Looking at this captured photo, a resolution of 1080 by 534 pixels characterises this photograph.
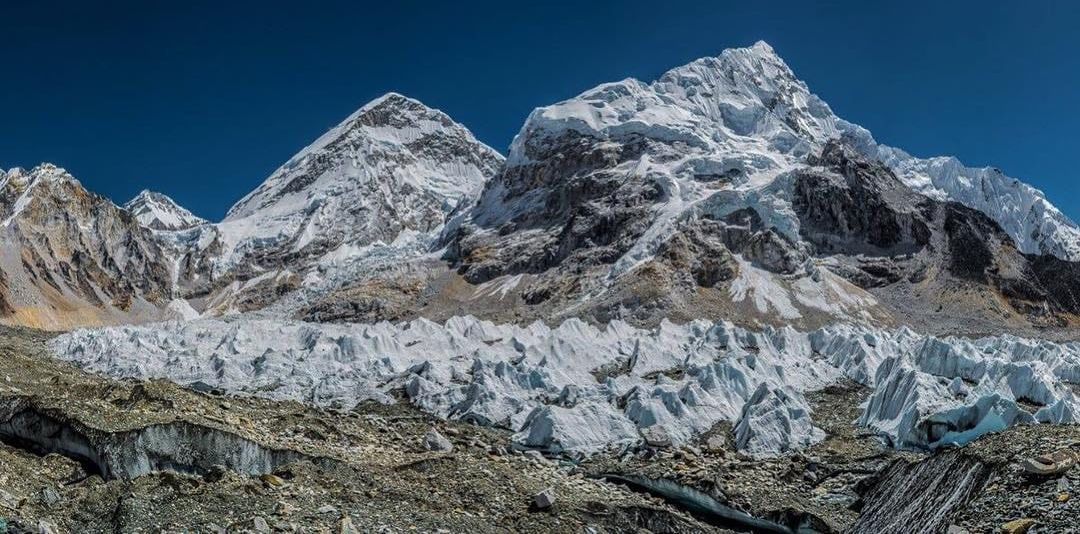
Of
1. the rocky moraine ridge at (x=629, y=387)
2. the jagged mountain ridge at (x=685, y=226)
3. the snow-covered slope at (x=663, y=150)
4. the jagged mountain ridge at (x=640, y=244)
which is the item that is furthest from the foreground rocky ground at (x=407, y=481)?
the snow-covered slope at (x=663, y=150)

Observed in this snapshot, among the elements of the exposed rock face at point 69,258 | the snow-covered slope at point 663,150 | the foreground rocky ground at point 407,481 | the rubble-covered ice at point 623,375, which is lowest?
the foreground rocky ground at point 407,481

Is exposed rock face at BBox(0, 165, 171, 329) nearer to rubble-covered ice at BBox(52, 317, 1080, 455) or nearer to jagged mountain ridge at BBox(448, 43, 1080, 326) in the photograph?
jagged mountain ridge at BBox(448, 43, 1080, 326)

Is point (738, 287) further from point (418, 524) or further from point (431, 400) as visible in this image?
point (418, 524)

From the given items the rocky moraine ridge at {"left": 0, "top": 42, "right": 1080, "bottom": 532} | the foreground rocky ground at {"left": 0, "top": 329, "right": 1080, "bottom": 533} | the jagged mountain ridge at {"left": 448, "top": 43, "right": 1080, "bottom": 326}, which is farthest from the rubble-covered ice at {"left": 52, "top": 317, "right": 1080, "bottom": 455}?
the jagged mountain ridge at {"left": 448, "top": 43, "right": 1080, "bottom": 326}

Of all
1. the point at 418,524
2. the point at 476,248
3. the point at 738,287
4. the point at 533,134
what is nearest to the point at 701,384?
the point at 418,524

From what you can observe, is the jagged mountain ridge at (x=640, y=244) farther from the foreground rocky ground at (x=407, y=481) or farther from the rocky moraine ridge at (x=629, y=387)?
the foreground rocky ground at (x=407, y=481)

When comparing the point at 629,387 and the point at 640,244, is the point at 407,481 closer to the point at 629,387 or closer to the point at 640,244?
the point at 629,387
